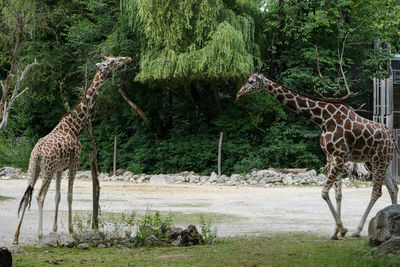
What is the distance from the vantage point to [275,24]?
25906 mm

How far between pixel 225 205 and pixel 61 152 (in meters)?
6.57

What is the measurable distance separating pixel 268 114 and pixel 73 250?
19354 mm

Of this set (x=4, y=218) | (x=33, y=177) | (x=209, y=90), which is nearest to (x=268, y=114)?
(x=209, y=90)

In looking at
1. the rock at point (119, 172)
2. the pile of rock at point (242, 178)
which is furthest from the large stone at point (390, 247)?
the rock at point (119, 172)

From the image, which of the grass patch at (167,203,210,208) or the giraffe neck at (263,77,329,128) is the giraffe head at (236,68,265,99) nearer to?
the giraffe neck at (263,77,329,128)

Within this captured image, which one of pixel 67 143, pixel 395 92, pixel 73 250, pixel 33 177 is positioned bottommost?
pixel 73 250

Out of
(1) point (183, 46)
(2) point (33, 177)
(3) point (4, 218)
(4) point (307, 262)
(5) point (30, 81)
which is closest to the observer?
(4) point (307, 262)

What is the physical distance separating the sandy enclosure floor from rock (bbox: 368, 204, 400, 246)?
2645 millimetres

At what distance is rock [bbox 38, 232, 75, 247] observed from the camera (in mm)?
8094

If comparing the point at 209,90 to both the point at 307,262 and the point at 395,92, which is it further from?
the point at 307,262

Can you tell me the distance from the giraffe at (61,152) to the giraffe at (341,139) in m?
2.86

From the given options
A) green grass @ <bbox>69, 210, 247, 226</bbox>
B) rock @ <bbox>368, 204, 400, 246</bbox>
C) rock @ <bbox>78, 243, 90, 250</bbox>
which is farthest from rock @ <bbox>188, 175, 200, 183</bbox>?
rock @ <bbox>368, 204, 400, 246</bbox>

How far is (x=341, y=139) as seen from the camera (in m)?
8.61

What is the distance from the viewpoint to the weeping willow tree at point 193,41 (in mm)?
22469
